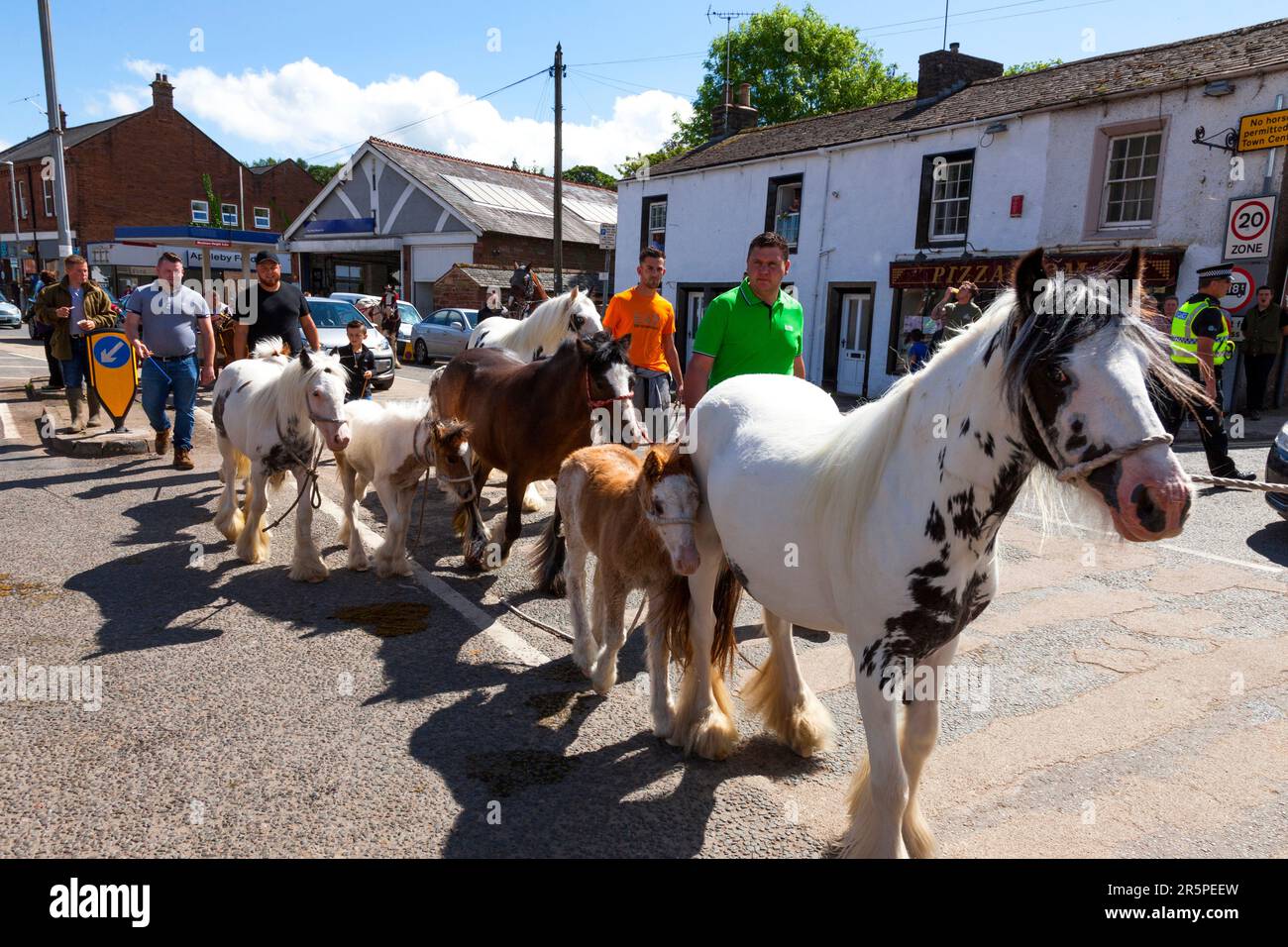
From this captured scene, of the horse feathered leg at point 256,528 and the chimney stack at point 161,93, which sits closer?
the horse feathered leg at point 256,528

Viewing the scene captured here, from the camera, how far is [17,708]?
3.56m

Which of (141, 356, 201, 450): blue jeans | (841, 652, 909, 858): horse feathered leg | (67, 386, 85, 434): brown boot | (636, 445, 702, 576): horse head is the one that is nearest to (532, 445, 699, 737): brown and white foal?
(636, 445, 702, 576): horse head

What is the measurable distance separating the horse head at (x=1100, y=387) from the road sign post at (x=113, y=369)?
9.96 meters

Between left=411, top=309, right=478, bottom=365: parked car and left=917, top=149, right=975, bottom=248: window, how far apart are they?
12743 millimetres

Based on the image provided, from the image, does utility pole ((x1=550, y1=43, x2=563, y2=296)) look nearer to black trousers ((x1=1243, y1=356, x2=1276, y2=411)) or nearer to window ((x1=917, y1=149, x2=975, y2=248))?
window ((x1=917, y1=149, x2=975, y2=248))

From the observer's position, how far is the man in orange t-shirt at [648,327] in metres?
6.41

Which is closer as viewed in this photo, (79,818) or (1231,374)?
(79,818)

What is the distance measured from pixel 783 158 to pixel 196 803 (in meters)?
21.5

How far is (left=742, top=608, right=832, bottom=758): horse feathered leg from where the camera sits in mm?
3539

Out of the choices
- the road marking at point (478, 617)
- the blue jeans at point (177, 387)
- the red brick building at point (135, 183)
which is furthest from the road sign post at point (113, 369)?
the red brick building at point (135, 183)

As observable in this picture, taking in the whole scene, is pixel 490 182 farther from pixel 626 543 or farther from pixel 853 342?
pixel 626 543

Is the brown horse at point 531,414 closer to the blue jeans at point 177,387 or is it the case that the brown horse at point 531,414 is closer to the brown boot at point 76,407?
the blue jeans at point 177,387
